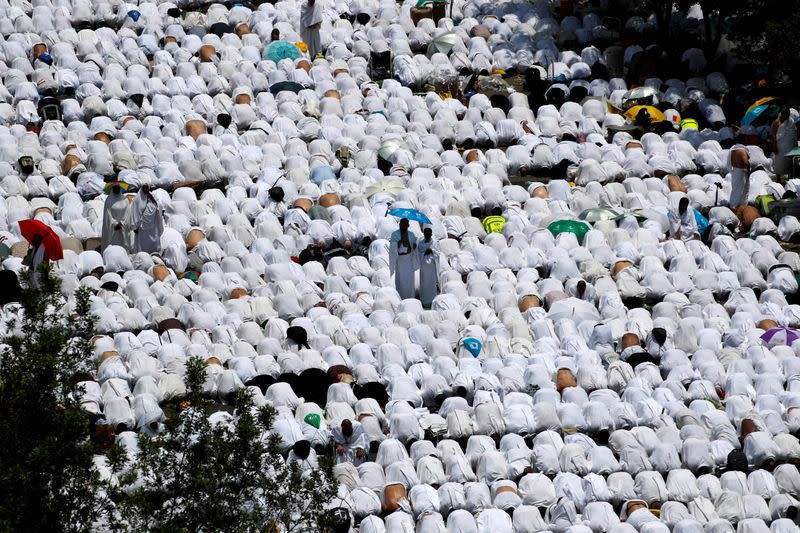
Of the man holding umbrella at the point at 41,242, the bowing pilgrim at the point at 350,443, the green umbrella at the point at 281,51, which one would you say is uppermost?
the green umbrella at the point at 281,51

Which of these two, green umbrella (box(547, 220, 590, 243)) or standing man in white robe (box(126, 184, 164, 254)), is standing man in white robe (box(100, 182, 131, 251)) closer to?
standing man in white robe (box(126, 184, 164, 254))

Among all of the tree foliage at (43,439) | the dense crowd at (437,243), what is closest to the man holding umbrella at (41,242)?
the dense crowd at (437,243)

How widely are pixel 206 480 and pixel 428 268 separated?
10.1 metres

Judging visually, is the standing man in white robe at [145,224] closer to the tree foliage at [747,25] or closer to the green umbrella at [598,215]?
the green umbrella at [598,215]

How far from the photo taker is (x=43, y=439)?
1423 centimetres

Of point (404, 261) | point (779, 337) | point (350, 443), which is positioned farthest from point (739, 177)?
point (350, 443)

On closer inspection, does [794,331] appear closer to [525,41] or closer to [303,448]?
[303,448]

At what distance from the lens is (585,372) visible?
21875 mm

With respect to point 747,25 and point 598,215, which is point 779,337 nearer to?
point 598,215

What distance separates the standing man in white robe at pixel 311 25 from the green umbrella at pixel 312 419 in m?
12.3

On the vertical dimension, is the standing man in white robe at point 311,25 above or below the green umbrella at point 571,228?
above

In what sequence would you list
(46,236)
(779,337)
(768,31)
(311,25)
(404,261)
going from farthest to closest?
(311,25), (768,31), (404,261), (46,236), (779,337)

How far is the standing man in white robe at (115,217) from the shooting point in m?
25.0

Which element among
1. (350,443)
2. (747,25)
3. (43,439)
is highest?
(747,25)
